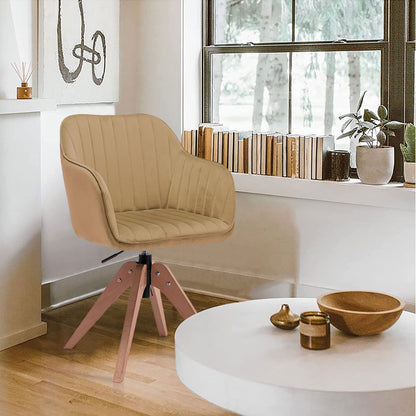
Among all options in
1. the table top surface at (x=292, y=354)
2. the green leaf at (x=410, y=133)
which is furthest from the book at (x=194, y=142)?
the table top surface at (x=292, y=354)

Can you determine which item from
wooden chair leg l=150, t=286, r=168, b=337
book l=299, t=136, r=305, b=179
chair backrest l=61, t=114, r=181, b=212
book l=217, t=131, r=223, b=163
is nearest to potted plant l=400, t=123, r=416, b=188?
book l=299, t=136, r=305, b=179

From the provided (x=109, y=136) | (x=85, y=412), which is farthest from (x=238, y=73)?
(x=85, y=412)

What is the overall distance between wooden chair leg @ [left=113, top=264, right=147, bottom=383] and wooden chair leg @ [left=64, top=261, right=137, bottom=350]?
6cm

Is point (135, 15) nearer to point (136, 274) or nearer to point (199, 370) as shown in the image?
point (136, 274)

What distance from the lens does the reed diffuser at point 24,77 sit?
3.11 metres

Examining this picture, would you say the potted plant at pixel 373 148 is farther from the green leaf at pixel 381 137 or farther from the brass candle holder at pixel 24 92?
the brass candle holder at pixel 24 92

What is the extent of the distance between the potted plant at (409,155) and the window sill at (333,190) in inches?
2.1

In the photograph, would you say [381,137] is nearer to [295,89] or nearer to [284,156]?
[284,156]

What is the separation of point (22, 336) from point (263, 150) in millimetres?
1504

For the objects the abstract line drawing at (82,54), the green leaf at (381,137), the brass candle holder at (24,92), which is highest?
the abstract line drawing at (82,54)

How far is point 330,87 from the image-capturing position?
3.68 m

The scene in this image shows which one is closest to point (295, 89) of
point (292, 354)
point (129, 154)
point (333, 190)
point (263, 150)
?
point (263, 150)

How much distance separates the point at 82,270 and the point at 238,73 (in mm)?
1395

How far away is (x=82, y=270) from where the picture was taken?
3787 millimetres
